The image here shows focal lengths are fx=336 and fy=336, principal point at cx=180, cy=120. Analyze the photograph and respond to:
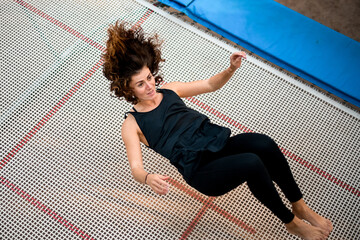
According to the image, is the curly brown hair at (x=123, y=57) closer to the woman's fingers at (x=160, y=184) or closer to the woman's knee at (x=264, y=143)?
the woman's fingers at (x=160, y=184)

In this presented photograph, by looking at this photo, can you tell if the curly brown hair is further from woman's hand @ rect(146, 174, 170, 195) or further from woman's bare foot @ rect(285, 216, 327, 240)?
woman's bare foot @ rect(285, 216, 327, 240)

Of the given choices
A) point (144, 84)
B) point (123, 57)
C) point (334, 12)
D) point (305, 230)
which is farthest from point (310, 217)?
point (334, 12)

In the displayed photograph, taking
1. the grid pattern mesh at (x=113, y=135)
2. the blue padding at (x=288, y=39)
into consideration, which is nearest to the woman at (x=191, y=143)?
the grid pattern mesh at (x=113, y=135)

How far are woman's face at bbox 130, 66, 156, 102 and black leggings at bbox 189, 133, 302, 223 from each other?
1.50 ft

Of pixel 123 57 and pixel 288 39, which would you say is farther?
pixel 288 39

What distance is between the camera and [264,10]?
2949 mm

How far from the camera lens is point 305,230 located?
1890mm

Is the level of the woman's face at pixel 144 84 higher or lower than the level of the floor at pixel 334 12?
higher

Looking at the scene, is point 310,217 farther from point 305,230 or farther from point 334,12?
point 334,12

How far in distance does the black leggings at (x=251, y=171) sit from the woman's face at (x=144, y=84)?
457mm

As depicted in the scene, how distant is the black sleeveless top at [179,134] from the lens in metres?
1.81

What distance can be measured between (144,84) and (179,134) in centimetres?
33

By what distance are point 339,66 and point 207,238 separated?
1.71 m

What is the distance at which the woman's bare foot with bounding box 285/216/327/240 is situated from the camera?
73.6 inches
